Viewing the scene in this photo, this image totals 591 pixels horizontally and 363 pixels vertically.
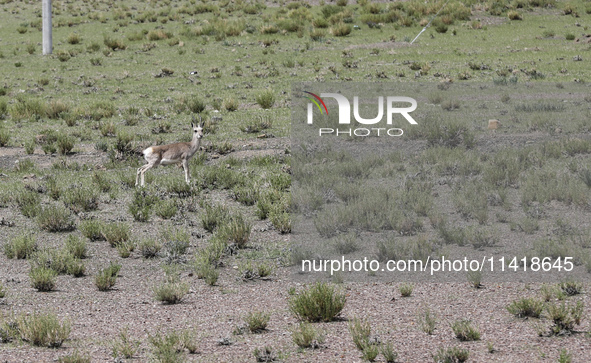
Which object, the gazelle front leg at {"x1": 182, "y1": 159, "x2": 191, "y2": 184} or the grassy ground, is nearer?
the grassy ground

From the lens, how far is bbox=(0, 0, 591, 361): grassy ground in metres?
9.75

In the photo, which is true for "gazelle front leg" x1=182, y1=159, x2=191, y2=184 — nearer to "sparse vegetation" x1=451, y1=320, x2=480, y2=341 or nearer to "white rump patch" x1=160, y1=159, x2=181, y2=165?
"white rump patch" x1=160, y1=159, x2=181, y2=165

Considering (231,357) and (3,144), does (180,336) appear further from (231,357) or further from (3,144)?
(3,144)

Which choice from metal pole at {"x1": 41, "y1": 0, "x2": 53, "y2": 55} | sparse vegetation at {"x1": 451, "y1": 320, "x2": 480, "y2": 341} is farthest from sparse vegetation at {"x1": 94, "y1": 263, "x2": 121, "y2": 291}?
metal pole at {"x1": 41, "y1": 0, "x2": 53, "y2": 55}

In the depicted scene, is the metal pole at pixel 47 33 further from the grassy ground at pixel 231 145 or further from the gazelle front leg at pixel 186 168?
the gazelle front leg at pixel 186 168

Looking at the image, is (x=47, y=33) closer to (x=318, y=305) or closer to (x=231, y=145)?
(x=231, y=145)

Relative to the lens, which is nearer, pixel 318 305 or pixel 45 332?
pixel 45 332

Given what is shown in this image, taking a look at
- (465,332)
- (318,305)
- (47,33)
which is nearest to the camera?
(465,332)

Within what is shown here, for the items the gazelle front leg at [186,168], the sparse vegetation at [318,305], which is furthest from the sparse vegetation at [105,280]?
the gazelle front leg at [186,168]

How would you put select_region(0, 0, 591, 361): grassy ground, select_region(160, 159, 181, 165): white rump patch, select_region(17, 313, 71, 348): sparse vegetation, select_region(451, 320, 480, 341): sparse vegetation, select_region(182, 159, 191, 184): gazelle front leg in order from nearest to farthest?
select_region(451, 320, 480, 341): sparse vegetation, select_region(17, 313, 71, 348): sparse vegetation, select_region(0, 0, 591, 361): grassy ground, select_region(160, 159, 181, 165): white rump patch, select_region(182, 159, 191, 184): gazelle front leg

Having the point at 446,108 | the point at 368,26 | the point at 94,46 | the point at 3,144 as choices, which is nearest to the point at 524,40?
the point at 368,26

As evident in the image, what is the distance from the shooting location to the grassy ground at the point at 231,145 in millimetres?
9750

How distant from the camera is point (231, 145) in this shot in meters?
18.2

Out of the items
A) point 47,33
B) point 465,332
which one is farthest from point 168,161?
point 47,33
